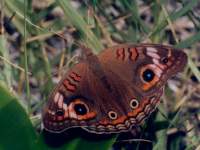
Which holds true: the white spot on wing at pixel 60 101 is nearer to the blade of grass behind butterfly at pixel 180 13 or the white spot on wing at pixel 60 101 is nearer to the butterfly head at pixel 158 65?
the butterfly head at pixel 158 65

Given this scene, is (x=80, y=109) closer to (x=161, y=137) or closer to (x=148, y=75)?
(x=148, y=75)

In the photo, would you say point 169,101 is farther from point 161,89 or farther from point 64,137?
point 64,137

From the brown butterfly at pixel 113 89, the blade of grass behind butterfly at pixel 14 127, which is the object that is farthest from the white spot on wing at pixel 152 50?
the blade of grass behind butterfly at pixel 14 127

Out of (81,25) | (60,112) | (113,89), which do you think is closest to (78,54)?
(81,25)

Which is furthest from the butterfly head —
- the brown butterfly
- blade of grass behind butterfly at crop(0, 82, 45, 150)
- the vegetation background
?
blade of grass behind butterfly at crop(0, 82, 45, 150)

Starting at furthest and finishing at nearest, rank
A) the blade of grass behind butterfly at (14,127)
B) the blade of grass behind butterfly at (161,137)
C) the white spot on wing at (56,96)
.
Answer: the blade of grass behind butterfly at (161,137), the white spot on wing at (56,96), the blade of grass behind butterfly at (14,127)

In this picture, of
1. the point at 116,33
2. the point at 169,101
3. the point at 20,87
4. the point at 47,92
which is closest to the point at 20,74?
the point at 20,87

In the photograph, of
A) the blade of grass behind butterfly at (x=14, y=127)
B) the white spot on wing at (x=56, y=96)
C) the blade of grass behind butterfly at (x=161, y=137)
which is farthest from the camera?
the blade of grass behind butterfly at (x=161, y=137)

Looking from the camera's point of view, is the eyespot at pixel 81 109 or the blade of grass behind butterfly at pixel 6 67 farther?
the blade of grass behind butterfly at pixel 6 67
